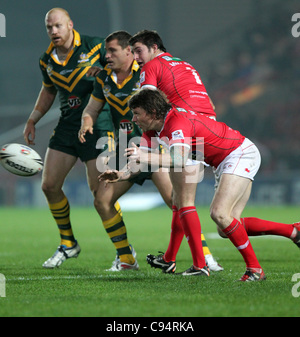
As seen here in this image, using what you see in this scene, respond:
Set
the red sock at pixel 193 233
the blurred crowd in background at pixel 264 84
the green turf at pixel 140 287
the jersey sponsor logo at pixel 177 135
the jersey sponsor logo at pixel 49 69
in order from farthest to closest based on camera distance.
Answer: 1. the blurred crowd in background at pixel 264 84
2. the jersey sponsor logo at pixel 49 69
3. the red sock at pixel 193 233
4. the jersey sponsor logo at pixel 177 135
5. the green turf at pixel 140 287

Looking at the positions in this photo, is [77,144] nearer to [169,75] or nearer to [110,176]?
[169,75]

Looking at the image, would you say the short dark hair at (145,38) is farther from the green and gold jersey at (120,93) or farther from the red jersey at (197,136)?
the red jersey at (197,136)

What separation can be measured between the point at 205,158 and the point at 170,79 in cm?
85

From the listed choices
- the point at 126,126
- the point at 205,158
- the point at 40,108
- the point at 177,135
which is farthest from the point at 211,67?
the point at 177,135

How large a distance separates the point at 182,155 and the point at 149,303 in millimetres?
1071

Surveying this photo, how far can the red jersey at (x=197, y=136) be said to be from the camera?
4.11m

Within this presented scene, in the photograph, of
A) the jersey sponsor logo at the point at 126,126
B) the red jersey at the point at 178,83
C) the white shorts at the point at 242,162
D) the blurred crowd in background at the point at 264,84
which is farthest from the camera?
the blurred crowd in background at the point at 264,84

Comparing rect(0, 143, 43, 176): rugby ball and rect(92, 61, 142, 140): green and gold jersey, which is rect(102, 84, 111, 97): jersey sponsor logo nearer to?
rect(92, 61, 142, 140): green and gold jersey

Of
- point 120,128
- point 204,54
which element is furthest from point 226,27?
point 120,128

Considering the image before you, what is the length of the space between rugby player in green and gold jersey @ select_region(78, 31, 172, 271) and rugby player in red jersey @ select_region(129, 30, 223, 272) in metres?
0.31

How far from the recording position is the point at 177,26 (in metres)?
24.1

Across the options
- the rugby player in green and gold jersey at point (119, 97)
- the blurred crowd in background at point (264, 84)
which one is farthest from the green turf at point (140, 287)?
the blurred crowd in background at point (264, 84)

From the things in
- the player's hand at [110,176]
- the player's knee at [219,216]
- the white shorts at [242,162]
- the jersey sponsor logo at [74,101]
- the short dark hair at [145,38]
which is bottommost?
the player's knee at [219,216]

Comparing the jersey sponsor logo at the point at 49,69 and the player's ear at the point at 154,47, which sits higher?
the player's ear at the point at 154,47
